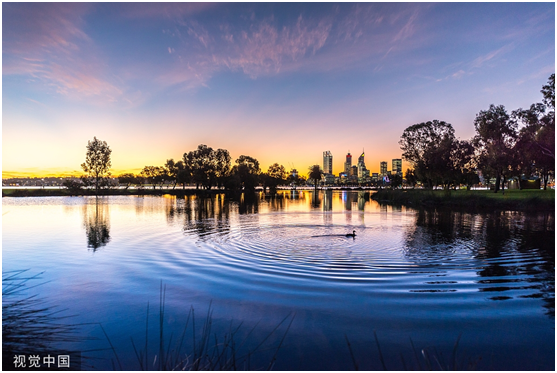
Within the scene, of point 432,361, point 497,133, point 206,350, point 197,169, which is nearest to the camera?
point 432,361

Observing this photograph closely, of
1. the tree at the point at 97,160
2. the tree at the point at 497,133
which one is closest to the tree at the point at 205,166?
the tree at the point at 97,160

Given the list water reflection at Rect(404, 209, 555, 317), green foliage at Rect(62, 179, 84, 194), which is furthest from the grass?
green foliage at Rect(62, 179, 84, 194)

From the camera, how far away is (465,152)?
75375 mm

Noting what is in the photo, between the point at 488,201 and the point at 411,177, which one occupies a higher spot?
the point at 411,177

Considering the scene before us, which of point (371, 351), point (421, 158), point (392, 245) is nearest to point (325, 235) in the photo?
point (392, 245)

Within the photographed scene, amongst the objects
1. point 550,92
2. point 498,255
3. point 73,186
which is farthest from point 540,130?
point 73,186

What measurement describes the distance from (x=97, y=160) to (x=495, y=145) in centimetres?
10388

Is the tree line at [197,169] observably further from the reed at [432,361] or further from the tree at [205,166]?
the reed at [432,361]

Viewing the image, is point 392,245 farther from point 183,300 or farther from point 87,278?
point 87,278

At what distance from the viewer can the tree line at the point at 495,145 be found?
4007 cm

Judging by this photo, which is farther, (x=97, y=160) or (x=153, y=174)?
(x=153, y=174)

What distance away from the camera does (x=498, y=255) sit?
49.8 ft

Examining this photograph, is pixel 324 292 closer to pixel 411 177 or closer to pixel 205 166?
pixel 205 166

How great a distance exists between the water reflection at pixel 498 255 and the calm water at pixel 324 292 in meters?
0.07
